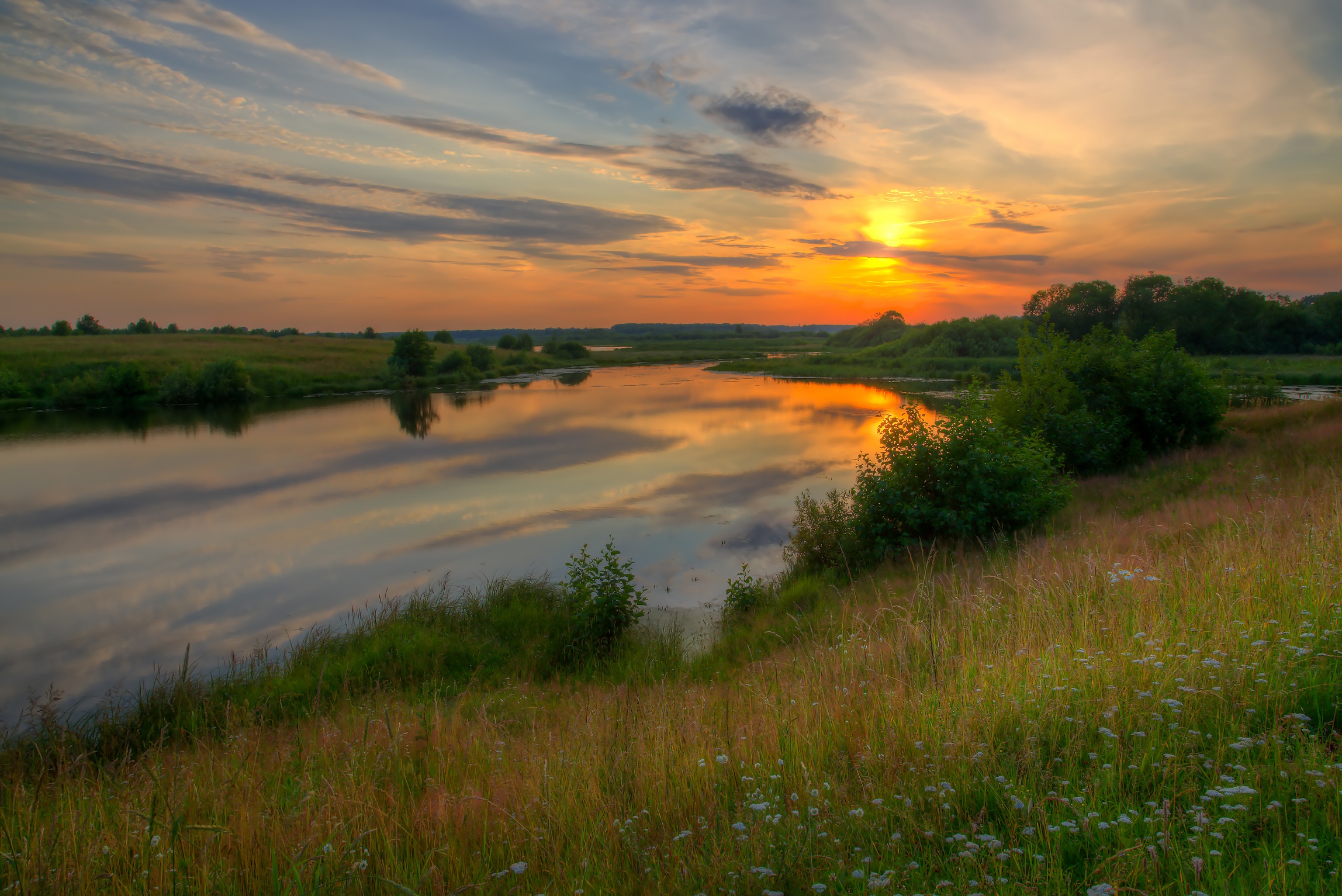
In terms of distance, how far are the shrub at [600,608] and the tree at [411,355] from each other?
59.5 meters

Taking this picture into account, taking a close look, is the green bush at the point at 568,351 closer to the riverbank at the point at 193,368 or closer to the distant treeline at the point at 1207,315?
the riverbank at the point at 193,368

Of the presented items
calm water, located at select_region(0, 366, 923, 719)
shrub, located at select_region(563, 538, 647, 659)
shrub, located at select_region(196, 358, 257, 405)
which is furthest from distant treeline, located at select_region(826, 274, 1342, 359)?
shrub, located at select_region(196, 358, 257, 405)

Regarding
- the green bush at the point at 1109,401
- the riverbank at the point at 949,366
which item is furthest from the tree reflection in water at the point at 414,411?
the riverbank at the point at 949,366

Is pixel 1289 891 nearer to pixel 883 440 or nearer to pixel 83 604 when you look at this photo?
pixel 883 440

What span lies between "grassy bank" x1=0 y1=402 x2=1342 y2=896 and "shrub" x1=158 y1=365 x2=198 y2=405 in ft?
169

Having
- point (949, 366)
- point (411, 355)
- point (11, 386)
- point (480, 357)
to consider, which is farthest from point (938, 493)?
point (480, 357)

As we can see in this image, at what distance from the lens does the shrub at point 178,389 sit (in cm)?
4709

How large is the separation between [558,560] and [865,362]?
7388 cm

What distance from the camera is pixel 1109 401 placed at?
19.2 m

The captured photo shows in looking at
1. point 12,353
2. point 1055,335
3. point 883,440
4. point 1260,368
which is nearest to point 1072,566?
point 883,440

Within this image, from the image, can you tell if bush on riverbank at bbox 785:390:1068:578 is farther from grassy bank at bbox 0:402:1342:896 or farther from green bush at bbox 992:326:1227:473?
grassy bank at bbox 0:402:1342:896

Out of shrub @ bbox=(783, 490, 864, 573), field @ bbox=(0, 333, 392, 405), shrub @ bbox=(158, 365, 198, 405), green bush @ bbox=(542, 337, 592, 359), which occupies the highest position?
green bush @ bbox=(542, 337, 592, 359)

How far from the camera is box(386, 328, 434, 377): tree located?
65.0 metres

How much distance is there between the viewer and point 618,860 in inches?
126
